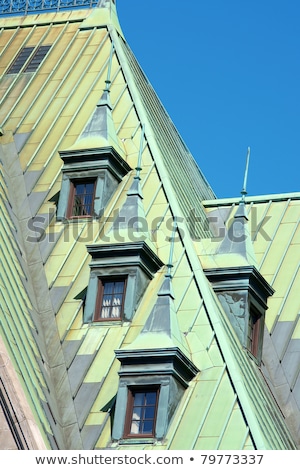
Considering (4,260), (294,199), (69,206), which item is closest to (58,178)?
(69,206)

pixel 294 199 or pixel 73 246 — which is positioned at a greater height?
pixel 294 199

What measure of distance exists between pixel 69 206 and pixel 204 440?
1046 centimetres

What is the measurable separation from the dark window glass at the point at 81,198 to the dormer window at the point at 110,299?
3416 mm

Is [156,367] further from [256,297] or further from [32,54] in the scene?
[32,54]

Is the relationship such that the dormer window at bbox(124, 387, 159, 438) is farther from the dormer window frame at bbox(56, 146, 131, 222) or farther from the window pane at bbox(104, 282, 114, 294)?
the dormer window frame at bbox(56, 146, 131, 222)

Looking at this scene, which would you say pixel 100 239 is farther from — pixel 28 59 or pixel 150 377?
pixel 28 59

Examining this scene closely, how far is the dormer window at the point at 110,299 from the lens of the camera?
47.2 meters

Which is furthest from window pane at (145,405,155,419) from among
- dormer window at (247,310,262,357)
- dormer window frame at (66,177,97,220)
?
dormer window frame at (66,177,97,220)

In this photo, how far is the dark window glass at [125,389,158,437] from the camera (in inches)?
1725

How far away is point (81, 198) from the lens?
166 ft

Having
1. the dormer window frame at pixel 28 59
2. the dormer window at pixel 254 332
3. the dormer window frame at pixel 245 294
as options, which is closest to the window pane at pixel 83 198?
the dormer window frame at pixel 245 294

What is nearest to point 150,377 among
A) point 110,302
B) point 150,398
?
point 150,398

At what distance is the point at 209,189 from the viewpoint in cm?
5991

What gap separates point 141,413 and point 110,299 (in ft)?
14.5
